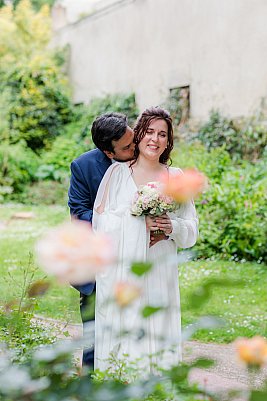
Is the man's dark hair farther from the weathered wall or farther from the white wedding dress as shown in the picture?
the weathered wall

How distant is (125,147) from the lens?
4305 mm

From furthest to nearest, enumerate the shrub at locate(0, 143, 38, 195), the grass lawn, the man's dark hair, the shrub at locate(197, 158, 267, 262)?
the shrub at locate(0, 143, 38, 195) < the shrub at locate(197, 158, 267, 262) < the grass lawn < the man's dark hair

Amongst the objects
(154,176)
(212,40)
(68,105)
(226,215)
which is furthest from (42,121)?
(154,176)

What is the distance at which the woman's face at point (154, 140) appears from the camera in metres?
4.15

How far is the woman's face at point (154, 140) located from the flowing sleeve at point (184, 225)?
0.16 m

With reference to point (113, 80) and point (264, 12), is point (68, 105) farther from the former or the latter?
point (264, 12)

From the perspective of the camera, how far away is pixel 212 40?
1385 cm

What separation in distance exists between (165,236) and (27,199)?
454 inches

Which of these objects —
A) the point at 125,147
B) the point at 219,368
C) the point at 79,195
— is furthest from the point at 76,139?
the point at 125,147

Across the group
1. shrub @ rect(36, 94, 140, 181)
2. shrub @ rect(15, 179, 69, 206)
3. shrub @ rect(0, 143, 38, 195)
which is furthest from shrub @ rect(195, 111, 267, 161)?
shrub @ rect(0, 143, 38, 195)

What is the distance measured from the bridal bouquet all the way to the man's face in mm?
348

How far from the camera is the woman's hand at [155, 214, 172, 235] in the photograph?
4.07 m

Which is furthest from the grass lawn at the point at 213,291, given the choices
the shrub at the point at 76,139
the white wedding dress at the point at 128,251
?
the shrub at the point at 76,139

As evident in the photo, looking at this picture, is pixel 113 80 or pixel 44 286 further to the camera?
pixel 113 80
